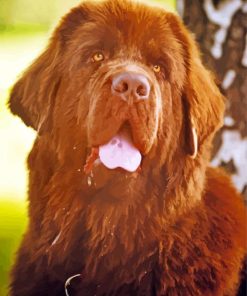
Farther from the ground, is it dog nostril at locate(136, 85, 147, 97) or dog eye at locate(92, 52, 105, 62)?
dog eye at locate(92, 52, 105, 62)

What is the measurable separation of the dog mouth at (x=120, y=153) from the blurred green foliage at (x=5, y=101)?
0.79 ft

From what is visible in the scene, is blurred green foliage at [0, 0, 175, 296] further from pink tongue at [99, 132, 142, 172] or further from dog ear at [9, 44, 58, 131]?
pink tongue at [99, 132, 142, 172]

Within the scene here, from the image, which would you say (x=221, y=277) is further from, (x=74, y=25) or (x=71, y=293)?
(x=74, y=25)

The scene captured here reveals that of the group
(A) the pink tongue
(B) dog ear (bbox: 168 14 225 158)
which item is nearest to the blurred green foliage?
(B) dog ear (bbox: 168 14 225 158)

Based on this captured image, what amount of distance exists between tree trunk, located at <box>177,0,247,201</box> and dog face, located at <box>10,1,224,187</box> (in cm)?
25

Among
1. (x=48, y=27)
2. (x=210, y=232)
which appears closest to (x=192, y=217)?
(x=210, y=232)

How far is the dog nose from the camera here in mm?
1408

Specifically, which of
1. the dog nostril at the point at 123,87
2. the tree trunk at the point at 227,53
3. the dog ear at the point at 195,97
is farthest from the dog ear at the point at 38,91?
the tree trunk at the point at 227,53

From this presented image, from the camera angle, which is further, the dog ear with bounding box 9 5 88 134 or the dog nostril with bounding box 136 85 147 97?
the dog ear with bounding box 9 5 88 134

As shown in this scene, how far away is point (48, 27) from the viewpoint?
1.64 m

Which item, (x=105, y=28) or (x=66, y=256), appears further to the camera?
(x=66, y=256)

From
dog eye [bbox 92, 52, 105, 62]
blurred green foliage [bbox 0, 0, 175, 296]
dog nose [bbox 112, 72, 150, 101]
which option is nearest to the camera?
dog nose [bbox 112, 72, 150, 101]

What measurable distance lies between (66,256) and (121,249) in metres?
0.16

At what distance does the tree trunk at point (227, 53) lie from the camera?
1.82 metres
